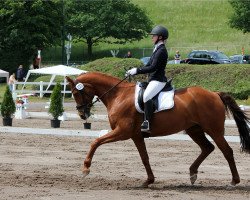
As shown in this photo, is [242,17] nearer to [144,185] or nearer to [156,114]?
[156,114]

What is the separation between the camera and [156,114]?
12227mm

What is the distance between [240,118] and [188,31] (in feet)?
238

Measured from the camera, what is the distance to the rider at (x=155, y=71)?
12078 mm

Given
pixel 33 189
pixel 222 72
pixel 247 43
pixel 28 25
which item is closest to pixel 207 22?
pixel 247 43

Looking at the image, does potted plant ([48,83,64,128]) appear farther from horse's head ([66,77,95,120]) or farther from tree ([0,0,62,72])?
tree ([0,0,62,72])

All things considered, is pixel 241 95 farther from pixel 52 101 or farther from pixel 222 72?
pixel 52 101

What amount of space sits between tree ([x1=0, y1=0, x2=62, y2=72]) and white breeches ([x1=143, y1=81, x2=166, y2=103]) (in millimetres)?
48549

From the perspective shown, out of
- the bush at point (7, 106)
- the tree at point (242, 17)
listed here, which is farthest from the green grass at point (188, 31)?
the bush at point (7, 106)

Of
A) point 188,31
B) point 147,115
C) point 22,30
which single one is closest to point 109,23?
Result: point 188,31

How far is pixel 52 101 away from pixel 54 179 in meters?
10.8

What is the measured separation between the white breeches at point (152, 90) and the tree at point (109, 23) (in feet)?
203

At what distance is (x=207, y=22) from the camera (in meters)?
88.4

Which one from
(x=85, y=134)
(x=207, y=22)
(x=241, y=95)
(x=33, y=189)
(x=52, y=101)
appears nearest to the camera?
(x=33, y=189)

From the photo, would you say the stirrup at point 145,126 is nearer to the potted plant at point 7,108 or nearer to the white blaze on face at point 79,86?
the white blaze on face at point 79,86
